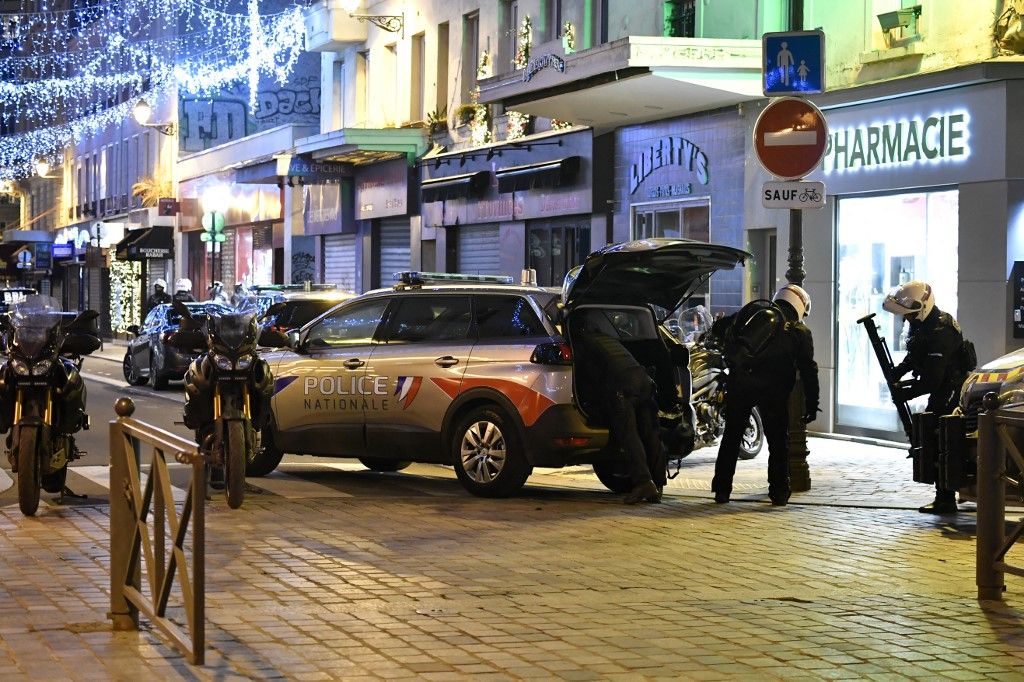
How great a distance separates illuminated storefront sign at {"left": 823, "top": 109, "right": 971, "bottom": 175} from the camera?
56.7 ft

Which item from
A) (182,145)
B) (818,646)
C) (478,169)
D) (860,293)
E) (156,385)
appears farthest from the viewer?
(182,145)

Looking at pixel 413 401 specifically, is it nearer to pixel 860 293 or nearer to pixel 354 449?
pixel 354 449

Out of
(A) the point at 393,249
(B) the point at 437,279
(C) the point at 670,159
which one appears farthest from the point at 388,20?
(B) the point at 437,279

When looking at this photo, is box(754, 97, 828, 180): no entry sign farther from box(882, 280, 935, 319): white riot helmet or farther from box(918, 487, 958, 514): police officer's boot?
box(918, 487, 958, 514): police officer's boot

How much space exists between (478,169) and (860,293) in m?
12.3

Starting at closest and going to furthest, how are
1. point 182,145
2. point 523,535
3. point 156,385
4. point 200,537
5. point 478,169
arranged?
point 200,537 < point 523,535 < point 156,385 < point 478,169 < point 182,145

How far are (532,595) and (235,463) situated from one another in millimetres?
3708

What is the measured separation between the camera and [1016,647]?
7.48 metres

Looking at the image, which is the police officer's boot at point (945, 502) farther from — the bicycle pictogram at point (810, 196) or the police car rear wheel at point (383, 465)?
the police car rear wheel at point (383, 465)

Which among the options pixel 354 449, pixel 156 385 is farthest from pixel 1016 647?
pixel 156 385

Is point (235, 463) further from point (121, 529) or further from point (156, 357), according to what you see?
point (156, 357)

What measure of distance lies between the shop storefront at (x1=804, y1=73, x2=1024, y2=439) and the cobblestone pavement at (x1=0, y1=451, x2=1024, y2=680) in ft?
17.0

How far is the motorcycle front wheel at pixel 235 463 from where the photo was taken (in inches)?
457

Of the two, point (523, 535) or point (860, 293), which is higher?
point (860, 293)
